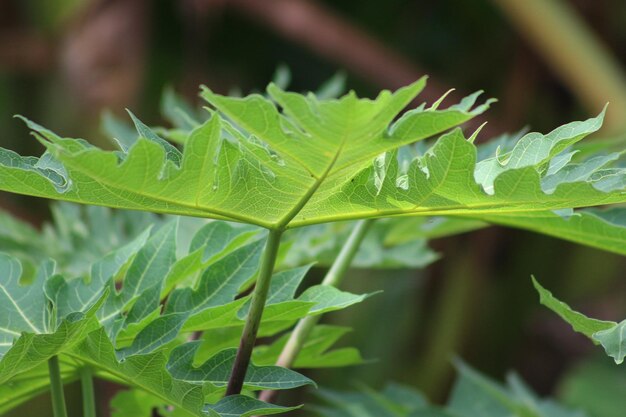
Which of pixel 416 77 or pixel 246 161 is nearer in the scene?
pixel 246 161

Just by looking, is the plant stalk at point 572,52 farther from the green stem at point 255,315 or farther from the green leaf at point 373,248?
the green stem at point 255,315

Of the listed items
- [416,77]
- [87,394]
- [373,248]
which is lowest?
[87,394]

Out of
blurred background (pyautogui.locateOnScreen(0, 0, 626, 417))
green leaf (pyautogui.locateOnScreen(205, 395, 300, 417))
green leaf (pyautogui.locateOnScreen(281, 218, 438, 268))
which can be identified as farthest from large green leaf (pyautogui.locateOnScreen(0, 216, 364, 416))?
blurred background (pyautogui.locateOnScreen(0, 0, 626, 417))

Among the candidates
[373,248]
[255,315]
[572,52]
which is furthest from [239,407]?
[572,52]

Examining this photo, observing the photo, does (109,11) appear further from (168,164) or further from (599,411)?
(168,164)

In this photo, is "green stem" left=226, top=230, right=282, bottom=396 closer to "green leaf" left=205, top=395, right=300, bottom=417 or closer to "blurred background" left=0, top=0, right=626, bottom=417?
"green leaf" left=205, top=395, right=300, bottom=417

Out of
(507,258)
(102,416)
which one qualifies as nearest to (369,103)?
(102,416)

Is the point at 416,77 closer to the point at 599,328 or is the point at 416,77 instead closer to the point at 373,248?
the point at 373,248
